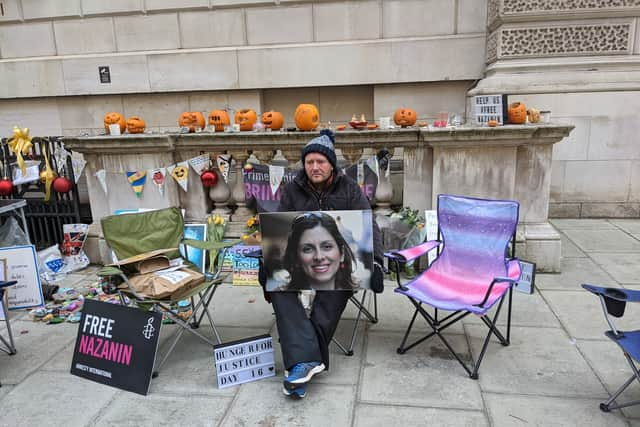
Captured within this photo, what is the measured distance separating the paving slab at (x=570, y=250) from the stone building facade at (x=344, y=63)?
1313 mm

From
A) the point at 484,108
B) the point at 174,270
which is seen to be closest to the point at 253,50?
the point at 484,108

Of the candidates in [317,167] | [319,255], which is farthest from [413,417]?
[317,167]

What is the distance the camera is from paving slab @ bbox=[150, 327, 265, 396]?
9.98 ft

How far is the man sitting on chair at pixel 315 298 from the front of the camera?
2.95 meters

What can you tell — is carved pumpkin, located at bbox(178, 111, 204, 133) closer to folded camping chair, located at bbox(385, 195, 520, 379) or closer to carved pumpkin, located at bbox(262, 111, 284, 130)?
carved pumpkin, located at bbox(262, 111, 284, 130)

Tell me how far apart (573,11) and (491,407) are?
5.99 m

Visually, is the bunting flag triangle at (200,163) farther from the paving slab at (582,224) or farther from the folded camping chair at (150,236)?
the paving slab at (582,224)

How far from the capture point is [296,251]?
3.09 m

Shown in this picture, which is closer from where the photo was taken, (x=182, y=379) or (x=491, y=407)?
(x=491, y=407)

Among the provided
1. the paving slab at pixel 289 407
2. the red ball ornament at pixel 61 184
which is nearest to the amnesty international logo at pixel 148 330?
the paving slab at pixel 289 407

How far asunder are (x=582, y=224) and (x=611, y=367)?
155 inches

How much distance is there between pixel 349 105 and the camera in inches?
344

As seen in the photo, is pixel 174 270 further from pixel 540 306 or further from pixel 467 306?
pixel 540 306

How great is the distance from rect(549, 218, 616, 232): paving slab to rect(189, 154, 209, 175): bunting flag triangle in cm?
467
